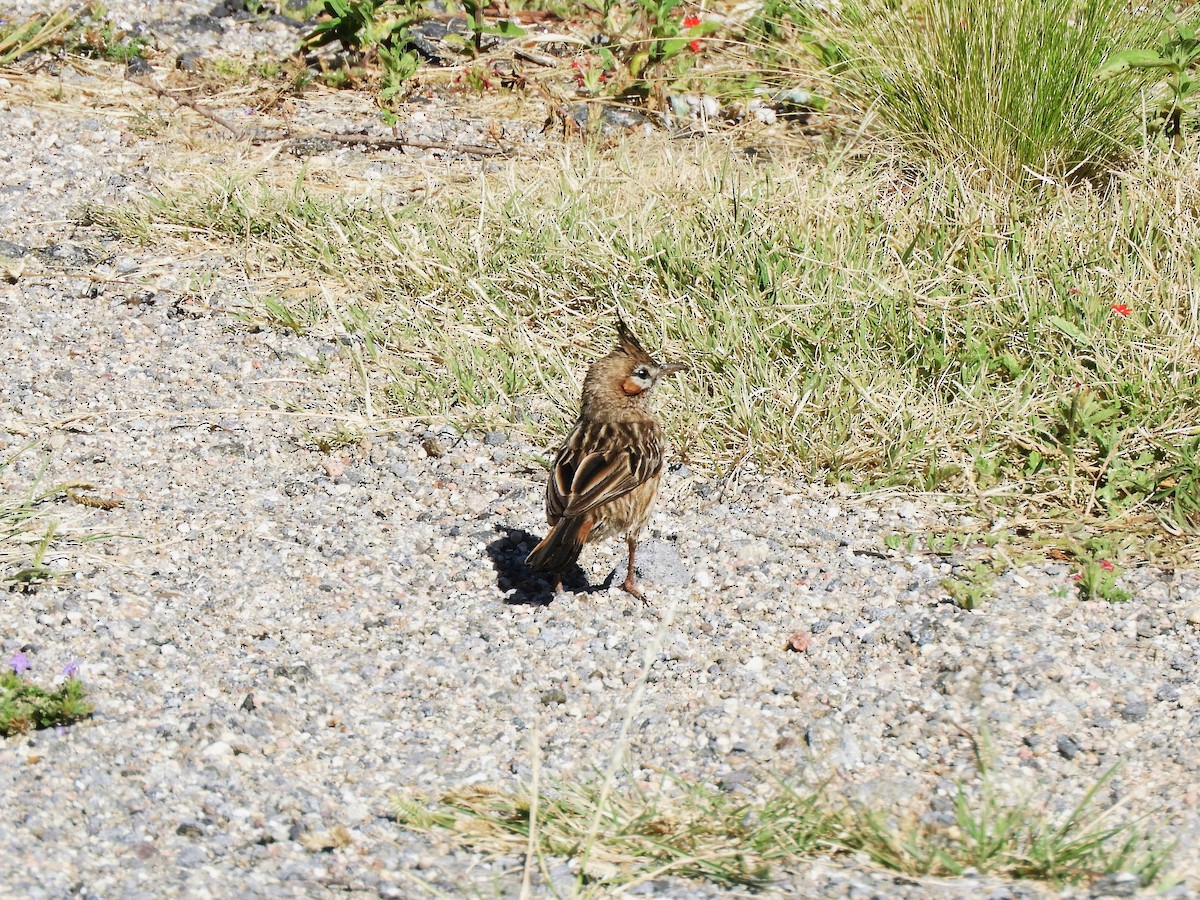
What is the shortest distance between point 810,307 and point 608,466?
1708mm

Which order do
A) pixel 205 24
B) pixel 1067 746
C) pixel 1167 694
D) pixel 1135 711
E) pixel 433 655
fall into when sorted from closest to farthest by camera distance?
pixel 1067 746, pixel 1135 711, pixel 1167 694, pixel 433 655, pixel 205 24

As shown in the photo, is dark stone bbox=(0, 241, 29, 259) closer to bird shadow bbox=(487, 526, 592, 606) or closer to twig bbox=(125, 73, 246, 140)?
twig bbox=(125, 73, 246, 140)

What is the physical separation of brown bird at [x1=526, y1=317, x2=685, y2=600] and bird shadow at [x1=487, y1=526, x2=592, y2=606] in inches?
2.9

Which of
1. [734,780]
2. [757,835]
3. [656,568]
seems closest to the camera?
[757,835]

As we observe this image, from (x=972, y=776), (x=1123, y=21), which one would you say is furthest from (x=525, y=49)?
(x=972, y=776)

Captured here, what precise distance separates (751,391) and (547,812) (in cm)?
286

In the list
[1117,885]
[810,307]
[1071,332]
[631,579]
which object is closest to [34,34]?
[810,307]

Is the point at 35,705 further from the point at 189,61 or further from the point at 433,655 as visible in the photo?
the point at 189,61

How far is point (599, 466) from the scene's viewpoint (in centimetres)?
508

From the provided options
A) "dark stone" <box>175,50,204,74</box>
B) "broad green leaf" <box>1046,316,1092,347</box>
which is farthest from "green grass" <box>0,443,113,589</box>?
"dark stone" <box>175,50,204,74</box>

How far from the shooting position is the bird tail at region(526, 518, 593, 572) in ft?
15.9

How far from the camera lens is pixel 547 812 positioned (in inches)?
146

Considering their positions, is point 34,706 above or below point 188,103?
above

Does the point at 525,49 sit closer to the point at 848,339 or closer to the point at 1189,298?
the point at 848,339
